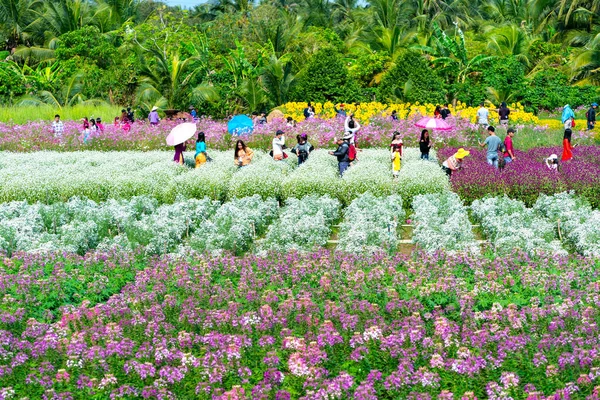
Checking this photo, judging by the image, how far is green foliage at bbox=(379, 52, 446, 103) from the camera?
34.1 m

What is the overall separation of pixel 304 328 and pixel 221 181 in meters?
9.70

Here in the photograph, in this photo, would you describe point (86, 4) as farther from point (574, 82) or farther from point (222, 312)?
point (222, 312)

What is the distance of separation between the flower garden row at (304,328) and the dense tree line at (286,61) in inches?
935

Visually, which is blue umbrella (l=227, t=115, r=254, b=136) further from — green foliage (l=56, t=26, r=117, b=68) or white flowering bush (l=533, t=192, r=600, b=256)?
green foliage (l=56, t=26, r=117, b=68)

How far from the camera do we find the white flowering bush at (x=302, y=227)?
12336mm

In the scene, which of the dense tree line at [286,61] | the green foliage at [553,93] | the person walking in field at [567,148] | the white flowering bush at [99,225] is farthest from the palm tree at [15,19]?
the person walking in field at [567,148]

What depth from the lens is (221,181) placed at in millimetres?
17625

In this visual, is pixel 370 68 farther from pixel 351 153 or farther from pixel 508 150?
pixel 508 150

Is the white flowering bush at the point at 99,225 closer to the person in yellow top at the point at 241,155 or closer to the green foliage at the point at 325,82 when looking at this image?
the person in yellow top at the point at 241,155

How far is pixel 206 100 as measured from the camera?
34406mm

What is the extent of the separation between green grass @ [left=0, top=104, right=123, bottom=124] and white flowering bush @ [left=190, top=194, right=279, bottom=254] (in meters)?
20.0

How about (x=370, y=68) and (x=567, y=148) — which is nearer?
(x=567, y=148)

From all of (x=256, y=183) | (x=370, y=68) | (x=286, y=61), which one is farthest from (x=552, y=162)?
(x=370, y=68)

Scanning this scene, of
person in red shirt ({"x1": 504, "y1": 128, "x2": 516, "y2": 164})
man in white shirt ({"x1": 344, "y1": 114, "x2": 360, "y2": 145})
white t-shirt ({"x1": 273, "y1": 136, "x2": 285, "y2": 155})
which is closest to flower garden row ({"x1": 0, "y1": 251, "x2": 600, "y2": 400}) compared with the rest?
person in red shirt ({"x1": 504, "y1": 128, "x2": 516, "y2": 164})
